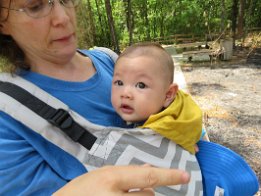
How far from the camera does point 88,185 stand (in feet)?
2.15

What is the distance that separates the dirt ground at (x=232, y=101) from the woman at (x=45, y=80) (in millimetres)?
3310

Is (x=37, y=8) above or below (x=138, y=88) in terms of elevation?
above

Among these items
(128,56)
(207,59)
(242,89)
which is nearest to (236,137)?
(242,89)

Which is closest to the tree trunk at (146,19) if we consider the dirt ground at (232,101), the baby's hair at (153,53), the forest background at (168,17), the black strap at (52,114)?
the forest background at (168,17)

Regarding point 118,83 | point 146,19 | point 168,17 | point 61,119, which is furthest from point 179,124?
point 146,19

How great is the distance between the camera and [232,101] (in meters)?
6.85

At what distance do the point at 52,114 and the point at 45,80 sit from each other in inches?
7.4

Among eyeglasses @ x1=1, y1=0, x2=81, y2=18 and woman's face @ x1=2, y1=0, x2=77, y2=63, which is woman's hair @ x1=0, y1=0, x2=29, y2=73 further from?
eyeglasses @ x1=1, y1=0, x2=81, y2=18

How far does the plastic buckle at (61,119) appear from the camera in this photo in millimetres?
1036

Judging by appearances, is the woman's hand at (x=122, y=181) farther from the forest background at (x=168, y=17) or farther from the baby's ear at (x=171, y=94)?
the forest background at (x=168, y=17)

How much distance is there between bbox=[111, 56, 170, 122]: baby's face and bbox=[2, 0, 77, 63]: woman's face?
0.22 m

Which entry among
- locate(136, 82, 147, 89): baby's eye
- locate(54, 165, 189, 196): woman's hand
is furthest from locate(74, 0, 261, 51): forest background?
locate(54, 165, 189, 196): woman's hand

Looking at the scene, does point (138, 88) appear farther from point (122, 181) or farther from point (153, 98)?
point (122, 181)

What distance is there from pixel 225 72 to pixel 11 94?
28.1 feet
